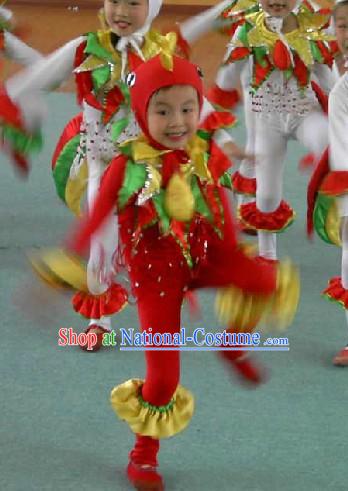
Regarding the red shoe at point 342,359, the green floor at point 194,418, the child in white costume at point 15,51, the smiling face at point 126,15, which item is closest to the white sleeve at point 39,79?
the smiling face at point 126,15

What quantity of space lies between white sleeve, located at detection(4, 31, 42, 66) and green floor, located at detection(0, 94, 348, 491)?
842 mm

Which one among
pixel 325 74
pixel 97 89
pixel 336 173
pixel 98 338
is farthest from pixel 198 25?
pixel 98 338

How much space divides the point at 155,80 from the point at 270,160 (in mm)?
1351

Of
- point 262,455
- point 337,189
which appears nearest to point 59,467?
point 262,455

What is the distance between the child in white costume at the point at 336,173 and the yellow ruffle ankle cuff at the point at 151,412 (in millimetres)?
802

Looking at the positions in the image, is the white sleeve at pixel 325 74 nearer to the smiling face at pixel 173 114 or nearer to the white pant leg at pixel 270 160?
the white pant leg at pixel 270 160

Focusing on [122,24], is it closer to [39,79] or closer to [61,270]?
[39,79]

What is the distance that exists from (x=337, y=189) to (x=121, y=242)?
2.60ft

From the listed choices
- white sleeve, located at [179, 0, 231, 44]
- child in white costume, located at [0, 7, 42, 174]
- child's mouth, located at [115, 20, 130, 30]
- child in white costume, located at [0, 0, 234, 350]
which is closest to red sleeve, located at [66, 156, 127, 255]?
child in white costume, located at [0, 0, 234, 350]

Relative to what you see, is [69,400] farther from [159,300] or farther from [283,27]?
[283,27]

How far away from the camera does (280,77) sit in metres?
3.40

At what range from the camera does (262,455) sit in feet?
8.57

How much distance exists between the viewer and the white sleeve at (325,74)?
3.34 meters

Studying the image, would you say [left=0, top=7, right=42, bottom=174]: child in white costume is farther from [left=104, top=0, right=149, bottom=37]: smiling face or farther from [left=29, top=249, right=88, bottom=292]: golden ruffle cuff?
[left=29, top=249, right=88, bottom=292]: golden ruffle cuff
